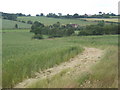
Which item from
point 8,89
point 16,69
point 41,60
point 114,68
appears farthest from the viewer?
point 41,60

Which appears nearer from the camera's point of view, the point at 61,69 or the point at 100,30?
the point at 61,69

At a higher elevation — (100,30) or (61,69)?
(100,30)

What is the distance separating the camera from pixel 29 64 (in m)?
13.4

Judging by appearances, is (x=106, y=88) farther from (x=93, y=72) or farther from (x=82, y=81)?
(x=93, y=72)

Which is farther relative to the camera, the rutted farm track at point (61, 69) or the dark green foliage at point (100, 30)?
the dark green foliage at point (100, 30)

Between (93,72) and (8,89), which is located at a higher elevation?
(93,72)

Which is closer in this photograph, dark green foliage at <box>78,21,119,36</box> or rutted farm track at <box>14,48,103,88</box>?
rutted farm track at <box>14,48,103,88</box>

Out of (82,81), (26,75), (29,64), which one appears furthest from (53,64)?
(82,81)

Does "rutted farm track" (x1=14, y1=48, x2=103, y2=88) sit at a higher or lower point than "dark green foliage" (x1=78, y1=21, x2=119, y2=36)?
lower

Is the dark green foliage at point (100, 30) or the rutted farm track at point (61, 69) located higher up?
the dark green foliage at point (100, 30)

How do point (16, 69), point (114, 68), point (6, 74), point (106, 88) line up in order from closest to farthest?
point (106, 88) → point (114, 68) → point (6, 74) → point (16, 69)

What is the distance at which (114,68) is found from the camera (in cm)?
893

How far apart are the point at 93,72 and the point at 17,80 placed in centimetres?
354

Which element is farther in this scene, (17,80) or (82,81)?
(17,80)
